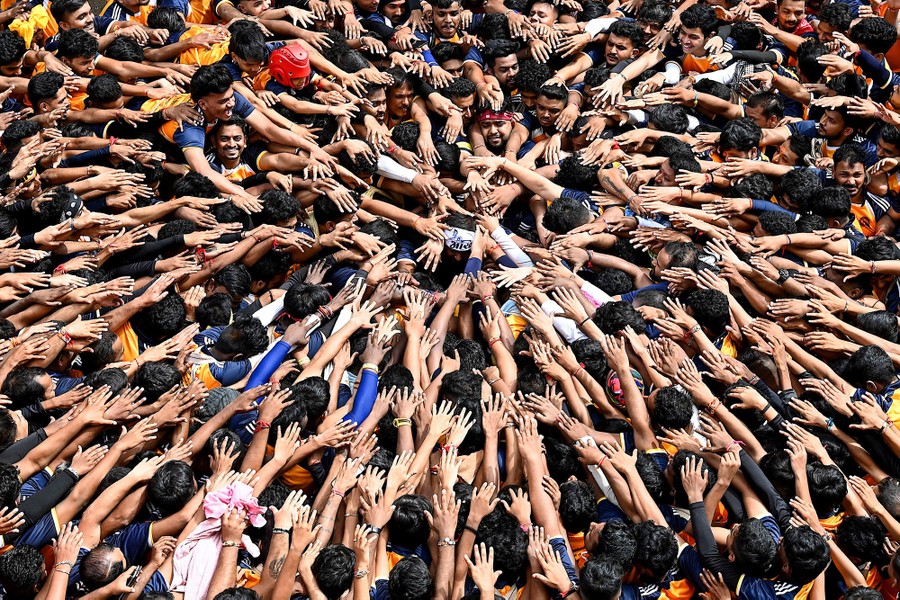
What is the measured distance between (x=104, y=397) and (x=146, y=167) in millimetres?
2843

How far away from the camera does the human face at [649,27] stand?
1184 centimetres

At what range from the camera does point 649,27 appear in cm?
1185

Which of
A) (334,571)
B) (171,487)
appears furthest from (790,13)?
(171,487)

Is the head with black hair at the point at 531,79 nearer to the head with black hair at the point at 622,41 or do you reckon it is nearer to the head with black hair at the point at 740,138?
the head with black hair at the point at 622,41

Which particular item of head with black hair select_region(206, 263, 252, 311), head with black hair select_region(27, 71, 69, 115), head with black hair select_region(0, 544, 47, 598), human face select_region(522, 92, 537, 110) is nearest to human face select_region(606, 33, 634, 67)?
human face select_region(522, 92, 537, 110)

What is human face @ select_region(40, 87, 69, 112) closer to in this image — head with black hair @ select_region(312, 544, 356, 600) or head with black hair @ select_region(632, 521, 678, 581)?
head with black hair @ select_region(312, 544, 356, 600)

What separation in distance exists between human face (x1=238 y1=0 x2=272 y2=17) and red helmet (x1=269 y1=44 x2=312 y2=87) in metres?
1.26

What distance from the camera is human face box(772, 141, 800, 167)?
10.7 metres

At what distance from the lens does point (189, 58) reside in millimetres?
11023

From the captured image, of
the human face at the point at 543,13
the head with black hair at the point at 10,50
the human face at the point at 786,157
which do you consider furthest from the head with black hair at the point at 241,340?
the human face at the point at 786,157

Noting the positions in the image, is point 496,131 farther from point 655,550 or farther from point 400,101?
point 655,550

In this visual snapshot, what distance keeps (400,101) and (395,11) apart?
1415 mm

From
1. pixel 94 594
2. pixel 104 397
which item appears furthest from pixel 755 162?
pixel 94 594

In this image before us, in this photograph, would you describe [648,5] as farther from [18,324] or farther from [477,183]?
[18,324]
